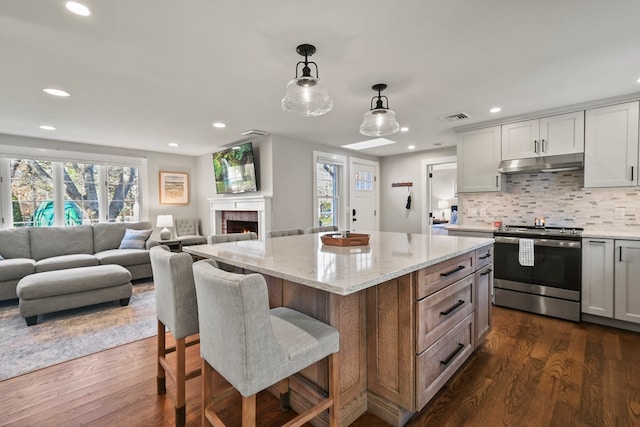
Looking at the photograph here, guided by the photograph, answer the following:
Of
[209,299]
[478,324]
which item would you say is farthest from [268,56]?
[478,324]

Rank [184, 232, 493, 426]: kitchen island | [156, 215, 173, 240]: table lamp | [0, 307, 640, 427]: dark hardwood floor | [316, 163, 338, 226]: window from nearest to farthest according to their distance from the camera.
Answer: [184, 232, 493, 426]: kitchen island, [0, 307, 640, 427]: dark hardwood floor, [316, 163, 338, 226]: window, [156, 215, 173, 240]: table lamp

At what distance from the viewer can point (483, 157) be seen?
391 cm

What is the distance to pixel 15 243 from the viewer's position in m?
4.19

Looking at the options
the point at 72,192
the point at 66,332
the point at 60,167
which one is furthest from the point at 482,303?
the point at 60,167

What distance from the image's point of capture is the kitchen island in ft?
4.98

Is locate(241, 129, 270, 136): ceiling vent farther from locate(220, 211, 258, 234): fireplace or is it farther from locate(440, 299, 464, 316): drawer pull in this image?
locate(440, 299, 464, 316): drawer pull

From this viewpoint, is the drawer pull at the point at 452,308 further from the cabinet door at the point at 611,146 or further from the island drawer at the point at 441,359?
the cabinet door at the point at 611,146

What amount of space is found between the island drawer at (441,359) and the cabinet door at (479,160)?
7.70 feet

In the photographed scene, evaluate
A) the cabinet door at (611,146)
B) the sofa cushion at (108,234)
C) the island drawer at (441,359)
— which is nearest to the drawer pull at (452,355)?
the island drawer at (441,359)

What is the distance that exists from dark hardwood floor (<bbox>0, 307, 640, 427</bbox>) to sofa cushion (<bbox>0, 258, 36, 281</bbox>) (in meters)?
2.29

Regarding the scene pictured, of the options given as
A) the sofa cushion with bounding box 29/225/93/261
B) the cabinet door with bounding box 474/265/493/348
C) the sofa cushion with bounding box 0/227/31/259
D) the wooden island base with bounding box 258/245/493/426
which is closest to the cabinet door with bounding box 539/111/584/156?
the cabinet door with bounding box 474/265/493/348

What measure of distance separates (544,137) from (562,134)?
0.16m

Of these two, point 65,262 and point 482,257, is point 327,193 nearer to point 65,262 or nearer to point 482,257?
point 482,257

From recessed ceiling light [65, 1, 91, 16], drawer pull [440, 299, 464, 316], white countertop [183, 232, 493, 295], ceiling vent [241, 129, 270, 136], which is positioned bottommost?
drawer pull [440, 299, 464, 316]
